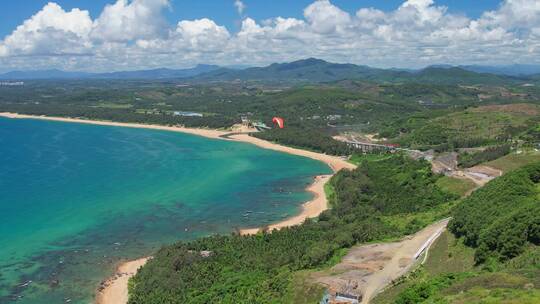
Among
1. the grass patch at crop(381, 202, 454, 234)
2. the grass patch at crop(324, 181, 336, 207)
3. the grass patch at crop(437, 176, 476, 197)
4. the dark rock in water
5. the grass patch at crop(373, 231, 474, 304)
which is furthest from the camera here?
the grass patch at crop(324, 181, 336, 207)

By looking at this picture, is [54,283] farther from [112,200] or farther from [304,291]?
[112,200]

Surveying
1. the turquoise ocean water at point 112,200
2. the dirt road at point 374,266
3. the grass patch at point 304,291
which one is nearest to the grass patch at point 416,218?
the dirt road at point 374,266

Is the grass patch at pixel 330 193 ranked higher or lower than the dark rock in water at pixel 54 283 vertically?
higher

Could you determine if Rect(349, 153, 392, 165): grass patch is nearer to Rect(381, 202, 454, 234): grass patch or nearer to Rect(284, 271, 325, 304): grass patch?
Rect(381, 202, 454, 234): grass patch

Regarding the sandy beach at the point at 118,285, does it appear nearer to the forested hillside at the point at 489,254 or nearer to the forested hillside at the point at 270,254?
the forested hillside at the point at 270,254

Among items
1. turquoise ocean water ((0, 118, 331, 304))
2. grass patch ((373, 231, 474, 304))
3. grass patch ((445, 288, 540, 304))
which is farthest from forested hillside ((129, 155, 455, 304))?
grass patch ((445, 288, 540, 304))
